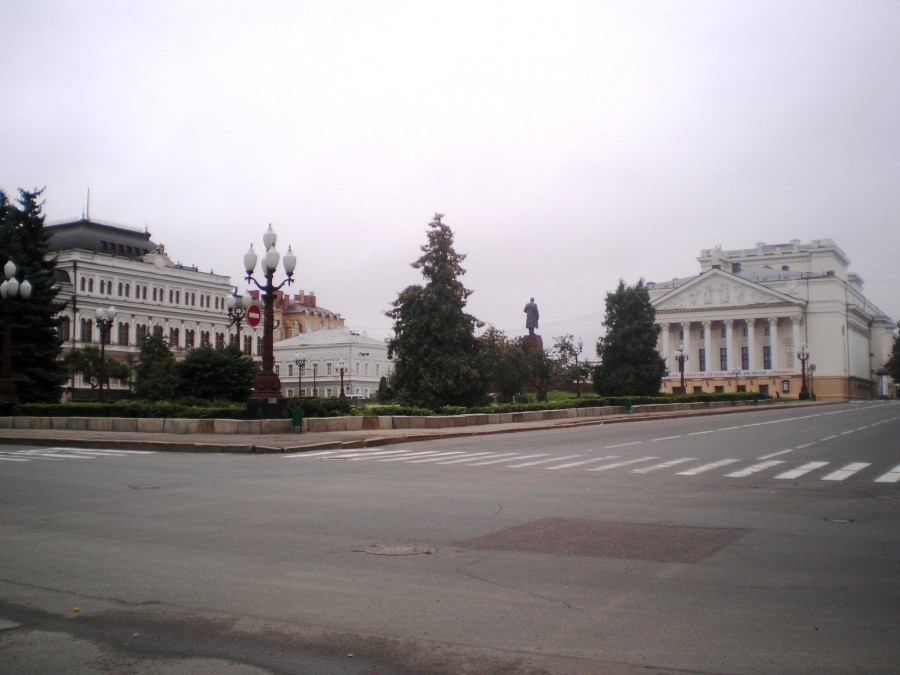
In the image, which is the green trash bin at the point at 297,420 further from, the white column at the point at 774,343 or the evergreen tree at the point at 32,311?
the white column at the point at 774,343

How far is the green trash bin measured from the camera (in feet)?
88.2

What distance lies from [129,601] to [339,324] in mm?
141876

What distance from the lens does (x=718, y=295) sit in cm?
12719

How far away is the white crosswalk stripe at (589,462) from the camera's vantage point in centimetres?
1666

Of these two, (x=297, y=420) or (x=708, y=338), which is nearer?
(x=297, y=420)

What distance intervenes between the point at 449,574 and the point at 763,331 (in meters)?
129

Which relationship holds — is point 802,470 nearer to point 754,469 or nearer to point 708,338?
point 754,469

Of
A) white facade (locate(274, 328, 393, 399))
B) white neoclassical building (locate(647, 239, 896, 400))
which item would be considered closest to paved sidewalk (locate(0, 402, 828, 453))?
white facade (locate(274, 328, 393, 399))

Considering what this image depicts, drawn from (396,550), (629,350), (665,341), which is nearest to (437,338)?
(629,350)

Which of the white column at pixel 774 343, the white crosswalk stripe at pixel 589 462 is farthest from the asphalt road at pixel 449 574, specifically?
the white column at pixel 774 343

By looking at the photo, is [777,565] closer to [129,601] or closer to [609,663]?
[609,663]

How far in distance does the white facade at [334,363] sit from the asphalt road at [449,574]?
87.5 metres

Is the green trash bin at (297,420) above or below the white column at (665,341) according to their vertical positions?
below

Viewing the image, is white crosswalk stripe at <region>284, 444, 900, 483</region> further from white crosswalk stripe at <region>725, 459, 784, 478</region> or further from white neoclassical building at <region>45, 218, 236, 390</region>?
white neoclassical building at <region>45, 218, 236, 390</region>
